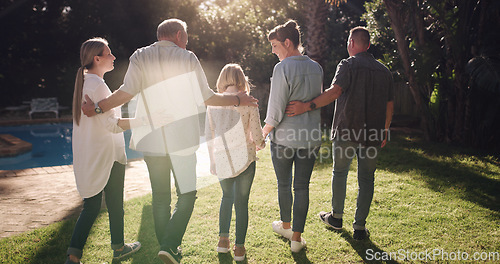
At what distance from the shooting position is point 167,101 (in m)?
2.56

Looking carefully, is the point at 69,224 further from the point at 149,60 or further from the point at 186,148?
the point at 149,60

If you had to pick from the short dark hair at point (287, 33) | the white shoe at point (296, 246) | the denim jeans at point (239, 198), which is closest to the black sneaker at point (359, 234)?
the white shoe at point (296, 246)

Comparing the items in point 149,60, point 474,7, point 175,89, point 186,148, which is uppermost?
point 474,7

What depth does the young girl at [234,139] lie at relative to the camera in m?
2.90

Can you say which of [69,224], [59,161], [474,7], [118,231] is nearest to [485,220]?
[118,231]

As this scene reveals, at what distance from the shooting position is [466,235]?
353 centimetres

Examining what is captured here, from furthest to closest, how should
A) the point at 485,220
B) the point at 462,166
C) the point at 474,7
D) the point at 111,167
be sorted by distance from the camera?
the point at 474,7
the point at 462,166
the point at 485,220
the point at 111,167

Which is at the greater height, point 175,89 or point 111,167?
point 175,89

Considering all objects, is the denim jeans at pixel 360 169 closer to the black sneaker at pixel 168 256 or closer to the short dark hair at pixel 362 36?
the short dark hair at pixel 362 36

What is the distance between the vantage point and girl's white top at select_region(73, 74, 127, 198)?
263 centimetres

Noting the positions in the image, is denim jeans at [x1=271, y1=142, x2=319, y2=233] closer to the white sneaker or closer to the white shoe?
the white shoe

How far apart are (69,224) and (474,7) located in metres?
8.48

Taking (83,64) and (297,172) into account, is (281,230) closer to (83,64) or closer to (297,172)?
(297,172)

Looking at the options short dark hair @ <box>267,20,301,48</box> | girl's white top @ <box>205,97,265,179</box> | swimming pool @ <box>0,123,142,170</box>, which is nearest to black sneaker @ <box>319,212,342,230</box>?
girl's white top @ <box>205,97,265,179</box>
